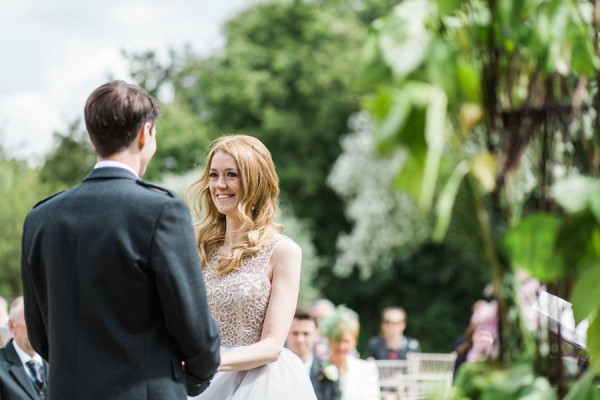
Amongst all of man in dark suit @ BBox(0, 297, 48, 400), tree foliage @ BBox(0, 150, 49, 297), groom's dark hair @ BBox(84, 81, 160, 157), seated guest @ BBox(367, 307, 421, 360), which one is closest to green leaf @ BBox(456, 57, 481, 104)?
groom's dark hair @ BBox(84, 81, 160, 157)

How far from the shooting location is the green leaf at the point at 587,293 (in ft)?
3.99

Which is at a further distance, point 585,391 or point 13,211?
point 13,211

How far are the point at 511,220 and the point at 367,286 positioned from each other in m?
29.2

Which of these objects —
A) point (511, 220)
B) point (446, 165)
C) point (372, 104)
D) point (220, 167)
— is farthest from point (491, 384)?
point (220, 167)

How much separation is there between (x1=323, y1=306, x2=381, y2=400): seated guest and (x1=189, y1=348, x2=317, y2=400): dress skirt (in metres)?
4.27

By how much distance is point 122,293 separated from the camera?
2531mm

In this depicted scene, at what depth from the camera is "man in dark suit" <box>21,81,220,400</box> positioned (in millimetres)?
2523

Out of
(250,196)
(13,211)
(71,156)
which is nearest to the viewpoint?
(250,196)

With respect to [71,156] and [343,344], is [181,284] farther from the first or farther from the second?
[71,156]

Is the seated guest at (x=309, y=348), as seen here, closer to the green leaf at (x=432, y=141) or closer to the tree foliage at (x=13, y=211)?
the green leaf at (x=432, y=141)

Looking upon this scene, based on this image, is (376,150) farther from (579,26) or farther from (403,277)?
(403,277)

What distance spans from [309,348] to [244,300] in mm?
4210

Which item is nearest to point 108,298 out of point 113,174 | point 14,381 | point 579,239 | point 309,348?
point 113,174

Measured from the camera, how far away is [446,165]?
1.24 meters
